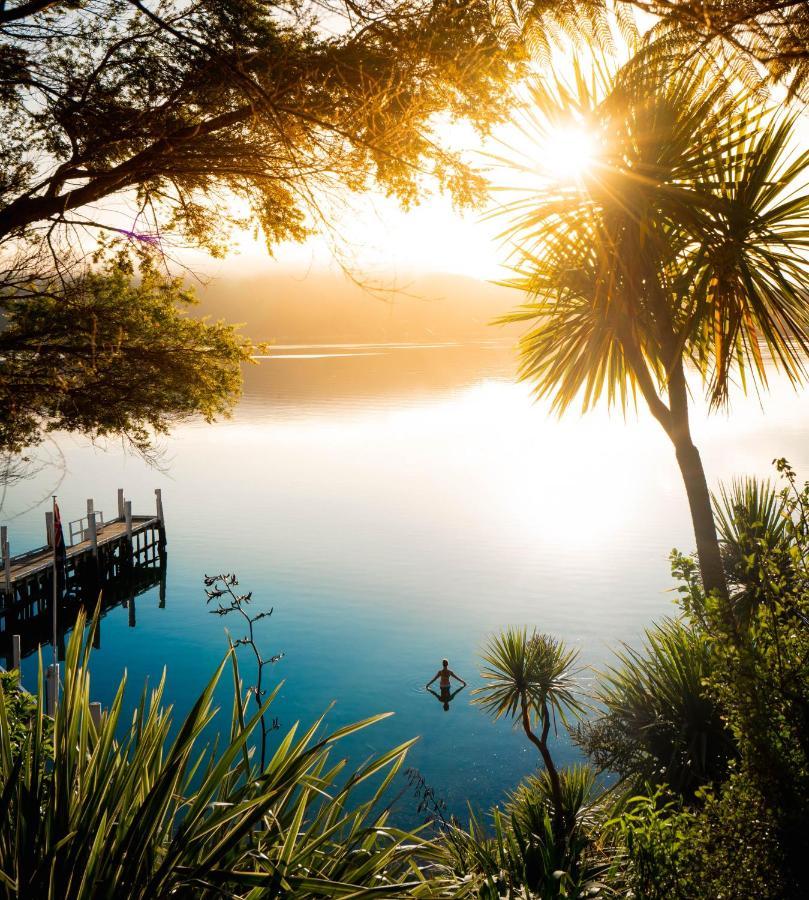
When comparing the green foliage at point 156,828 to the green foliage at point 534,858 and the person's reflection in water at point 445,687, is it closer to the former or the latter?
the green foliage at point 534,858

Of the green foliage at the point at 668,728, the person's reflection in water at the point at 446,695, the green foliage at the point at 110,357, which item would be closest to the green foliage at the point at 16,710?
the green foliage at the point at 110,357

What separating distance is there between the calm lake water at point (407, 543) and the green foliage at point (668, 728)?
15.2ft

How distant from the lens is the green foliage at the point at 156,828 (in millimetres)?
2885

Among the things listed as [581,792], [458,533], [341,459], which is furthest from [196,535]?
[581,792]

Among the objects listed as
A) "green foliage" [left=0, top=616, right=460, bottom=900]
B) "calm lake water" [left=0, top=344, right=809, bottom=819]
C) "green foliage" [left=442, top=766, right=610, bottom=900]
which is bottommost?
"calm lake water" [left=0, top=344, right=809, bottom=819]

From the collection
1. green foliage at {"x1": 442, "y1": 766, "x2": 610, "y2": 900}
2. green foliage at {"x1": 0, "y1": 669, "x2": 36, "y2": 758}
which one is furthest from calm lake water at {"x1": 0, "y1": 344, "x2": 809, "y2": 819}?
green foliage at {"x1": 442, "y1": 766, "x2": 610, "y2": 900}

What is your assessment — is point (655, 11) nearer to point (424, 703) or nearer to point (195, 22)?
point (195, 22)

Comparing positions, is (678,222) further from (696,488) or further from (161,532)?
(161,532)

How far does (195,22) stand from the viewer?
5648 millimetres

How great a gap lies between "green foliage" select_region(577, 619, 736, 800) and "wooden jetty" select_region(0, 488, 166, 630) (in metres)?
19.8

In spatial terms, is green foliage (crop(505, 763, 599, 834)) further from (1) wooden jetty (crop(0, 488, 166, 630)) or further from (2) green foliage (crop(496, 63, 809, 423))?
(1) wooden jetty (crop(0, 488, 166, 630))

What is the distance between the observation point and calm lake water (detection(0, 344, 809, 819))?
21.4 m

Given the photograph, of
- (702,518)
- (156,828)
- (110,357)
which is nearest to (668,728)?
(702,518)

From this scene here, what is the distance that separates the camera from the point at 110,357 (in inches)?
356
